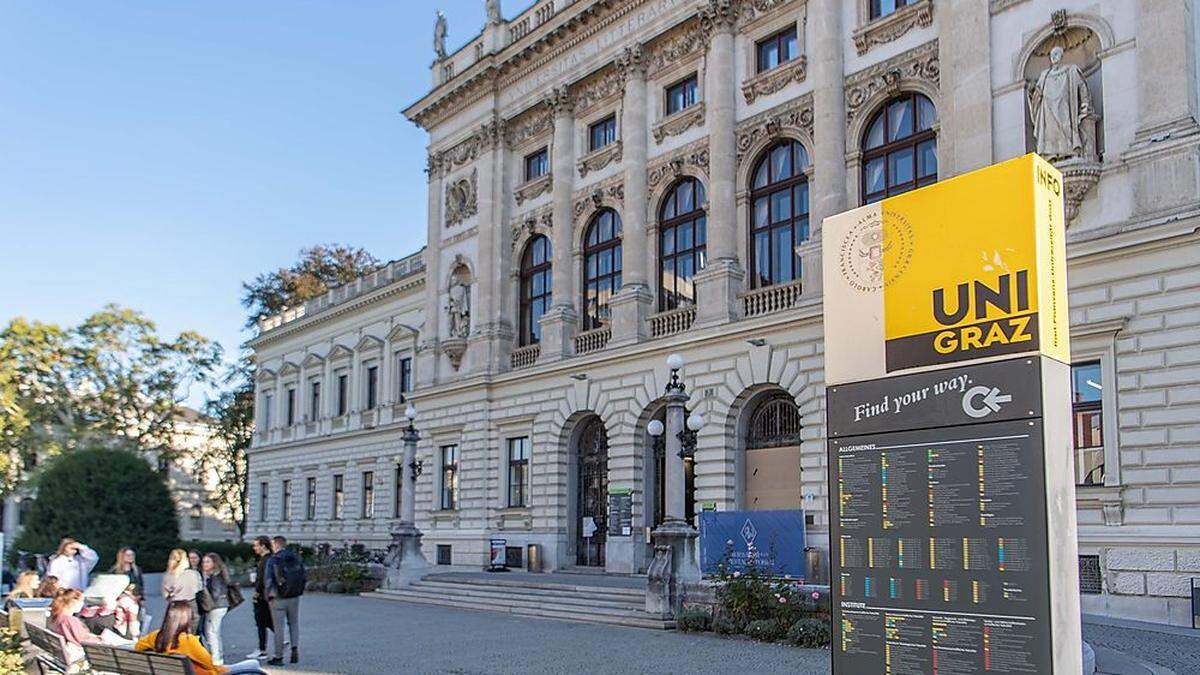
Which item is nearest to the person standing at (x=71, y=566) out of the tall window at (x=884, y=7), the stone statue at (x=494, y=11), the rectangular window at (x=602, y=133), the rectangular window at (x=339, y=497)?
the tall window at (x=884, y=7)

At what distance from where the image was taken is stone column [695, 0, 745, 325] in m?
28.2

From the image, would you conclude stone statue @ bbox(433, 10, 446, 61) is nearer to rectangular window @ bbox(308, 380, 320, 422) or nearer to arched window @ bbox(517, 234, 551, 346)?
arched window @ bbox(517, 234, 551, 346)

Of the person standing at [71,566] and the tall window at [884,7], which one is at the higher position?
the tall window at [884,7]

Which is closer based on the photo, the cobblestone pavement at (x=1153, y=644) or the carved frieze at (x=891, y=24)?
the cobblestone pavement at (x=1153, y=644)

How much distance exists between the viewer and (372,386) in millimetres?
50438

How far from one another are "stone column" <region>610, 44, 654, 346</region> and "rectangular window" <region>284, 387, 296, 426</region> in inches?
1199

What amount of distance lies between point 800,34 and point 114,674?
21.8m

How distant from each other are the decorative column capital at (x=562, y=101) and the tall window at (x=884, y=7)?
35.1 feet

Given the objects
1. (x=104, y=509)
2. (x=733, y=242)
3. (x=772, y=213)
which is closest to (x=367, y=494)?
(x=104, y=509)

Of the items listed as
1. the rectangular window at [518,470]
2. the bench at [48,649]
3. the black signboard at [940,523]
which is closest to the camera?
the black signboard at [940,523]

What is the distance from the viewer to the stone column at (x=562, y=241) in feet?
111

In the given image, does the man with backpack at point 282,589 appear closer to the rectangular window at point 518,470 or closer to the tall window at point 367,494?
the rectangular window at point 518,470

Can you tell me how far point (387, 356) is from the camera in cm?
4869

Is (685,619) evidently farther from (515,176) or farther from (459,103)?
(459,103)
